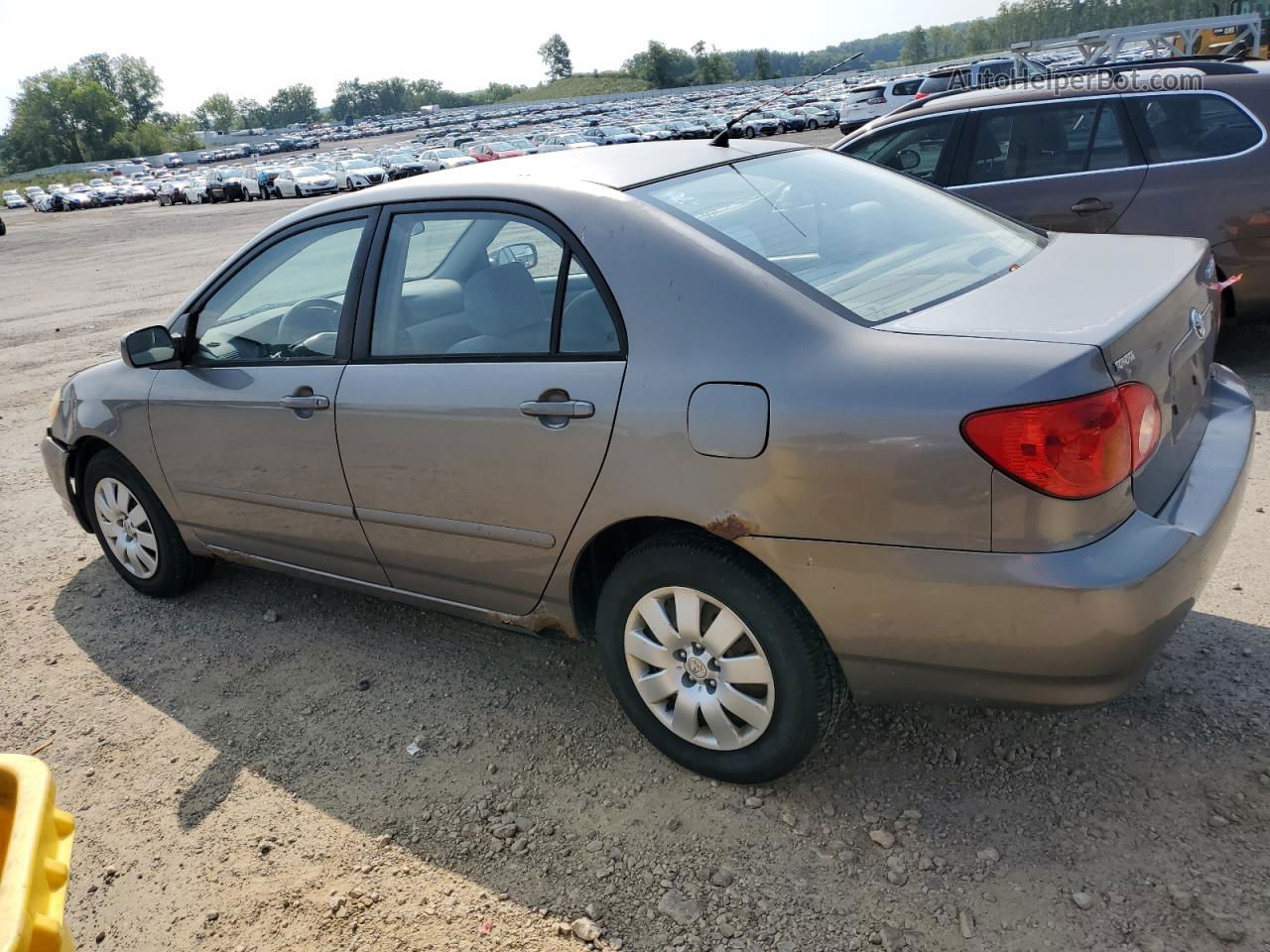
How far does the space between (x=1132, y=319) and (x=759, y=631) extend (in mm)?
1145

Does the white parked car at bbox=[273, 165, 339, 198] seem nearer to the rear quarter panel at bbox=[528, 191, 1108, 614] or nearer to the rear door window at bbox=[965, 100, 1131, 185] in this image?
Result: the rear door window at bbox=[965, 100, 1131, 185]

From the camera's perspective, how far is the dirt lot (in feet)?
7.88

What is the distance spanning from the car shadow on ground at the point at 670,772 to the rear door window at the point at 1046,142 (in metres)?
3.68

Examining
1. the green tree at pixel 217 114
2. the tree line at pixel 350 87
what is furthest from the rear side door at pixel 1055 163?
the green tree at pixel 217 114

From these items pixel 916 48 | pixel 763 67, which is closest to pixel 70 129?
pixel 763 67

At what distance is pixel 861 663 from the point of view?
249 cm

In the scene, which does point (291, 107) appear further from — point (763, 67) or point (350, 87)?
point (763, 67)

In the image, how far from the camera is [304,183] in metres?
43.9

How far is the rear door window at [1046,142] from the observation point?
604cm

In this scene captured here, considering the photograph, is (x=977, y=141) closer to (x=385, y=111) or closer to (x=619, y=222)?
(x=619, y=222)

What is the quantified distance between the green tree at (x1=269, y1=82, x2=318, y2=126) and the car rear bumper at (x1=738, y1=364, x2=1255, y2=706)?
198113mm

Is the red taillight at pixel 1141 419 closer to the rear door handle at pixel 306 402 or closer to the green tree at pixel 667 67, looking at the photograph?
the rear door handle at pixel 306 402

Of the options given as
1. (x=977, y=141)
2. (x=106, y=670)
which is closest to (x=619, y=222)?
(x=106, y=670)

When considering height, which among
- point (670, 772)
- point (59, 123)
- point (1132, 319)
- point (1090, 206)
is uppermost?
point (59, 123)
